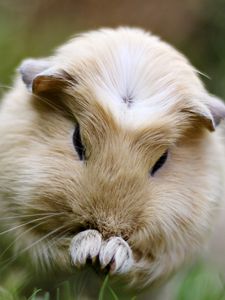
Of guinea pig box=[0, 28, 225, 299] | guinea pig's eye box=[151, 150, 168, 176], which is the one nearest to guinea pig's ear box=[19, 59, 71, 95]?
guinea pig box=[0, 28, 225, 299]

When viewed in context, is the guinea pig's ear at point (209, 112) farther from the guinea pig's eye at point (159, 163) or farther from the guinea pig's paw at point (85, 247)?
the guinea pig's paw at point (85, 247)

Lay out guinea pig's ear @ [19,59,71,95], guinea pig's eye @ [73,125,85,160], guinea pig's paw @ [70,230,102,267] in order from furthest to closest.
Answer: guinea pig's ear @ [19,59,71,95] → guinea pig's eye @ [73,125,85,160] → guinea pig's paw @ [70,230,102,267]

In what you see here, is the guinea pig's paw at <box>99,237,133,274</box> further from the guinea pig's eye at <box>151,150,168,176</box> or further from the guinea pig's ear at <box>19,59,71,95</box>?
the guinea pig's ear at <box>19,59,71,95</box>

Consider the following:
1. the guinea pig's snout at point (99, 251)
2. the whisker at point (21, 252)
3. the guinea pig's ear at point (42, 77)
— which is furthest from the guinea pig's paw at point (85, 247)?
the guinea pig's ear at point (42, 77)

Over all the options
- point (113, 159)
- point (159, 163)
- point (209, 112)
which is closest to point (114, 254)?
point (113, 159)

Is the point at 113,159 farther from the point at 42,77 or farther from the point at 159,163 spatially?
the point at 42,77

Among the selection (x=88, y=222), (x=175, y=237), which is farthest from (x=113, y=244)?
(x=175, y=237)

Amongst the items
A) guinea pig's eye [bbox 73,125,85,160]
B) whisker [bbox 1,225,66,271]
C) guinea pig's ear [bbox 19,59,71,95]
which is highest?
guinea pig's ear [bbox 19,59,71,95]
